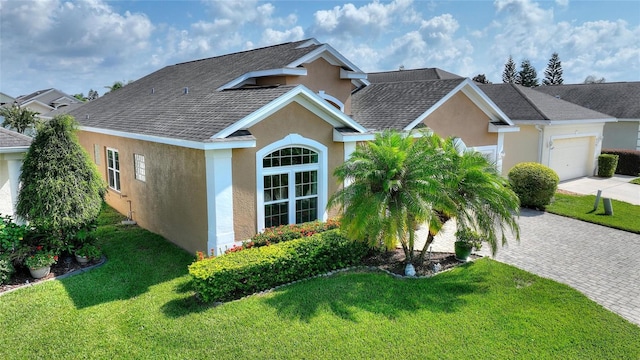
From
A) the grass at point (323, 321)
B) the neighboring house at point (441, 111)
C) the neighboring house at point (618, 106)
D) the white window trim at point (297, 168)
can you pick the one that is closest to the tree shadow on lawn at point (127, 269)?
the grass at point (323, 321)

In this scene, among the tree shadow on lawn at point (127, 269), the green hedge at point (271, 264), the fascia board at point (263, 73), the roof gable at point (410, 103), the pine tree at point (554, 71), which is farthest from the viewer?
the pine tree at point (554, 71)

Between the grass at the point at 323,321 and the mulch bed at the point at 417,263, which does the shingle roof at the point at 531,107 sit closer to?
the mulch bed at the point at 417,263

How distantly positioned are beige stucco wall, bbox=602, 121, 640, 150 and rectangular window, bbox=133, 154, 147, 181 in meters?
30.2

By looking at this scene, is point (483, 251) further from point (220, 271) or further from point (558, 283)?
point (220, 271)

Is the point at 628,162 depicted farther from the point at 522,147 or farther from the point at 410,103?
the point at 410,103

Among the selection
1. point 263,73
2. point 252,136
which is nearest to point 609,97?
point 263,73

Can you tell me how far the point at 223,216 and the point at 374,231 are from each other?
3.75 m

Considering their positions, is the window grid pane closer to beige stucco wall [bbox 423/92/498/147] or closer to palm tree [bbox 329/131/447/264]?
palm tree [bbox 329/131/447/264]

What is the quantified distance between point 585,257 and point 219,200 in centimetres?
1017

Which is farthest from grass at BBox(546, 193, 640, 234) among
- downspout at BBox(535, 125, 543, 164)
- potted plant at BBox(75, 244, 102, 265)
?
potted plant at BBox(75, 244, 102, 265)

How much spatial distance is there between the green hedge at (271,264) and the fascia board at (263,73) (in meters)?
7.49

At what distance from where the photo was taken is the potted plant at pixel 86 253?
10734mm

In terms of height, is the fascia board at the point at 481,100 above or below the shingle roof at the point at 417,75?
below

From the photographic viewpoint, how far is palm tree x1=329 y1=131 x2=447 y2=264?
30.5 feet
